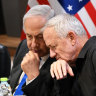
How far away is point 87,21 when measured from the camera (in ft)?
9.06

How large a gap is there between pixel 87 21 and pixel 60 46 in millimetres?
1122

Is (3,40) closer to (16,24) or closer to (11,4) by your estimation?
(16,24)

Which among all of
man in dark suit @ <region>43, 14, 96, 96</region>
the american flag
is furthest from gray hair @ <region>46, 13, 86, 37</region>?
the american flag

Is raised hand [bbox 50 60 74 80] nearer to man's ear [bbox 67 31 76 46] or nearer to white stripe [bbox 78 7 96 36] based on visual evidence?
man's ear [bbox 67 31 76 46]

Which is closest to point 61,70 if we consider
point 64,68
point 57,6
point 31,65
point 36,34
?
point 64,68

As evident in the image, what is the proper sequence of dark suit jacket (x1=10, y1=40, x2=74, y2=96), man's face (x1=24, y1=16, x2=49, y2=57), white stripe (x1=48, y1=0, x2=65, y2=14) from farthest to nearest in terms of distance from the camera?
white stripe (x1=48, y1=0, x2=65, y2=14), man's face (x1=24, y1=16, x2=49, y2=57), dark suit jacket (x1=10, y1=40, x2=74, y2=96)

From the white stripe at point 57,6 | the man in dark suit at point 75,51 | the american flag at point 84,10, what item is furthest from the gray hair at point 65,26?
the white stripe at point 57,6

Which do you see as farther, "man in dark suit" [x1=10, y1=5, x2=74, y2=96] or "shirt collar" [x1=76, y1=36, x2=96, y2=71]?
"man in dark suit" [x1=10, y1=5, x2=74, y2=96]

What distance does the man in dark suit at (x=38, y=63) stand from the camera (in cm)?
183

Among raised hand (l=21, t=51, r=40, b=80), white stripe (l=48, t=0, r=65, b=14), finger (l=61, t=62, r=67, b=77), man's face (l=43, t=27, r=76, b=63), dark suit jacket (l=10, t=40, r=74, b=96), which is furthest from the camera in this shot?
white stripe (l=48, t=0, r=65, b=14)

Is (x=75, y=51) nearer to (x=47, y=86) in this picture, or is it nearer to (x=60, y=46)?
(x=60, y=46)

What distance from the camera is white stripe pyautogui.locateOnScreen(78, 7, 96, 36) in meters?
2.72

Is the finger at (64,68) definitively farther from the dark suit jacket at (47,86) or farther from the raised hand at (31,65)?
the raised hand at (31,65)

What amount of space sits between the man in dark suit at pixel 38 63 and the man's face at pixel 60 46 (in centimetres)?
18
